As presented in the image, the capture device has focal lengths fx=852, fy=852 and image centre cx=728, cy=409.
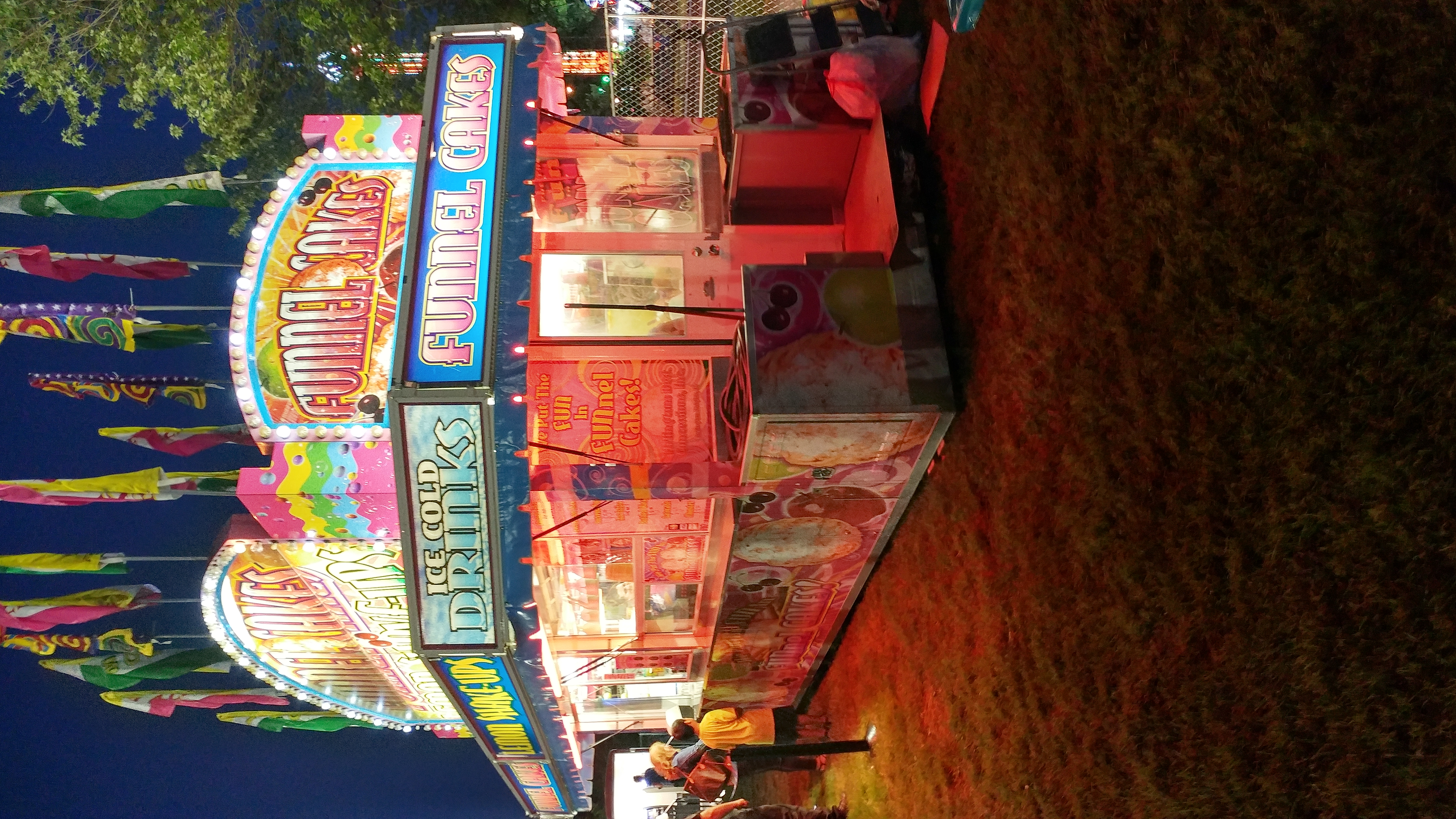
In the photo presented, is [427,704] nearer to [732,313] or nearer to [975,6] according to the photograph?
[732,313]

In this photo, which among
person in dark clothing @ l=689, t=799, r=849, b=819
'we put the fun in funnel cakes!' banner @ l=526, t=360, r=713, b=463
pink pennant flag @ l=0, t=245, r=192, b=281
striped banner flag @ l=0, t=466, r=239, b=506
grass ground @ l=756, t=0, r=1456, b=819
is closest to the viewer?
grass ground @ l=756, t=0, r=1456, b=819

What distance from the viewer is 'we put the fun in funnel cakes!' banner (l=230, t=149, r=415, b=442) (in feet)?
16.1

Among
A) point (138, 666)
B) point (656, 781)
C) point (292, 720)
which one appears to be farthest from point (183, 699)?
point (656, 781)

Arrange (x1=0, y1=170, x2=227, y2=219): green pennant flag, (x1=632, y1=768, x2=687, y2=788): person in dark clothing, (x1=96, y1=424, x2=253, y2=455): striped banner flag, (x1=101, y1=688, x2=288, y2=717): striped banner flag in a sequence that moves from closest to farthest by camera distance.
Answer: (x1=632, y1=768, x2=687, y2=788): person in dark clothing, (x1=96, y1=424, x2=253, y2=455): striped banner flag, (x1=0, y1=170, x2=227, y2=219): green pennant flag, (x1=101, y1=688, x2=288, y2=717): striped banner flag

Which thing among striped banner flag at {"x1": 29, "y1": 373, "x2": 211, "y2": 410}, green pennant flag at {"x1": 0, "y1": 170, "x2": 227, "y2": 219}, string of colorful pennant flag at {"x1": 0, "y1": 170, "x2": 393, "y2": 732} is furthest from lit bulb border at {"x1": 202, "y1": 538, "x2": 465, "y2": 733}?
green pennant flag at {"x1": 0, "y1": 170, "x2": 227, "y2": 219}

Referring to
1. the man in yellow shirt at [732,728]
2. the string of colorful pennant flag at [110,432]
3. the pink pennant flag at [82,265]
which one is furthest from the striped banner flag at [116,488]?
the man in yellow shirt at [732,728]

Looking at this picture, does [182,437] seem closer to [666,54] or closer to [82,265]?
[82,265]

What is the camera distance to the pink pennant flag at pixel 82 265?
7.08m

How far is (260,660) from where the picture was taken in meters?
7.21

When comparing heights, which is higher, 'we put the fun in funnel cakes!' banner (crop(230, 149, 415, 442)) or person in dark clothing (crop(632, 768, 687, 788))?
'we put the fun in funnel cakes!' banner (crop(230, 149, 415, 442))

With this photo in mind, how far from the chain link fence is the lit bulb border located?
5.02 meters

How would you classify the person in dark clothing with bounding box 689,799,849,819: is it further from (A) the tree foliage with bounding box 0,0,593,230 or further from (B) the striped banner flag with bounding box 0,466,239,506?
(A) the tree foliage with bounding box 0,0,593,230

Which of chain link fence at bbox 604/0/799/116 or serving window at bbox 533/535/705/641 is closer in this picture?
serving window at bbox 533/535/705/641

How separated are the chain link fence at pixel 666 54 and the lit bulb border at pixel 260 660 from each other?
502cm
